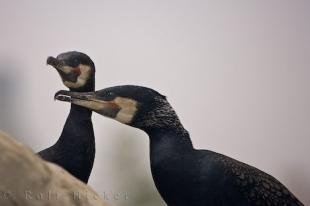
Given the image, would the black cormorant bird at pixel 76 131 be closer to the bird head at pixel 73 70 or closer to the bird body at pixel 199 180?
the bird head at pixel 73 70

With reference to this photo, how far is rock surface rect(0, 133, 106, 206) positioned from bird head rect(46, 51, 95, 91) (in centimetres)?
37

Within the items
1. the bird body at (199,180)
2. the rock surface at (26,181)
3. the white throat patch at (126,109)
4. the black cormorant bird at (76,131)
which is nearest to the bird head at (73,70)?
the black cormorant bird at (76,131)

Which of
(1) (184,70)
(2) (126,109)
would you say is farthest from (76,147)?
(1) (184,70)

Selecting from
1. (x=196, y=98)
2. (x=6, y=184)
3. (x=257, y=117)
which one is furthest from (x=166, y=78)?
(x=6, y=184)

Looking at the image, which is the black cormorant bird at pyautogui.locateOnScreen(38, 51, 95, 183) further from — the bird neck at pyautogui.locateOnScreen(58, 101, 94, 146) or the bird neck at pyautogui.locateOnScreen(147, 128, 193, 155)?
the bird neck at pyautogui.locateOnScreen(147, 128, 193, 155)

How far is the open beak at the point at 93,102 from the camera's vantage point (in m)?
0.94

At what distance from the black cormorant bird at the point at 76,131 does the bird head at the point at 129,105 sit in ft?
0.15

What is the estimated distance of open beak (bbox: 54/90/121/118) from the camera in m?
0.94

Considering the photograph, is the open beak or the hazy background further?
the hazy background

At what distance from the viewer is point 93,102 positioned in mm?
942

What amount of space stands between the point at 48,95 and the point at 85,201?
0.52 metres

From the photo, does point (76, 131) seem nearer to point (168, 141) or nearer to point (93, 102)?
point (93, 102)

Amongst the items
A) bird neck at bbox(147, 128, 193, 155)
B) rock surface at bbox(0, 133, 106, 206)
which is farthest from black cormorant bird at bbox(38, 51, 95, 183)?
rock surface at bbox(0, 133, 106, 206)

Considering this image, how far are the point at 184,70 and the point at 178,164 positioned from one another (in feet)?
1.15
